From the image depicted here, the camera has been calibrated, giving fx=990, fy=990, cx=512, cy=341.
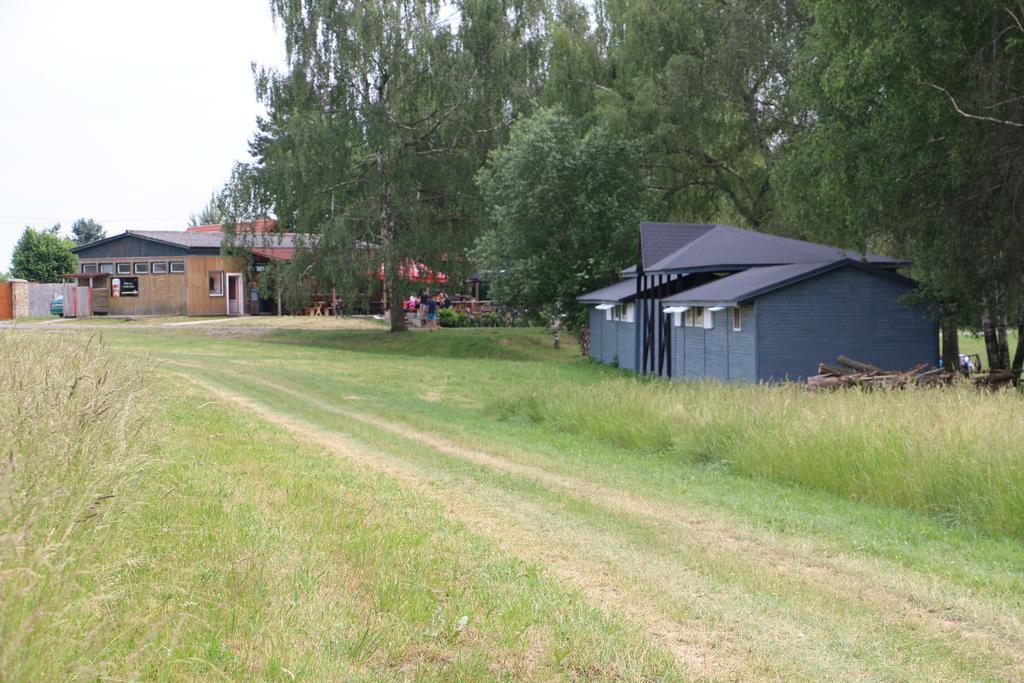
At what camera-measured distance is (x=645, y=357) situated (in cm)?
3312

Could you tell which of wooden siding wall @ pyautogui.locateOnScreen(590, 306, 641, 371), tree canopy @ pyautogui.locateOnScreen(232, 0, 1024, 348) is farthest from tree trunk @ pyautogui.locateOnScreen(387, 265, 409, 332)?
wooden siding wall @ pyautogui.locateOnScreen(590, 306, 641, 371)

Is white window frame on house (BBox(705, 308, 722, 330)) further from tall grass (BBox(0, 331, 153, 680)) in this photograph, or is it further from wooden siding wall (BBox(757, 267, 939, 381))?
tall grass (BBox(0, 331, 153, 680))

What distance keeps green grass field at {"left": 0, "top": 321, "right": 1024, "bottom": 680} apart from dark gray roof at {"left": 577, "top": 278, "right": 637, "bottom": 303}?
18.7 metres

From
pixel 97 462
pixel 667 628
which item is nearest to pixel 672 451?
pixel 667 628

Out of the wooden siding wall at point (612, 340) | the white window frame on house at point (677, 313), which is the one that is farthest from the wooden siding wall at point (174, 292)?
the white window frame on house at point (677, 313)

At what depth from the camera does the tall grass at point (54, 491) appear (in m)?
3.60

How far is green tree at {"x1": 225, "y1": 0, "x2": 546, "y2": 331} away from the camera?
130 feet

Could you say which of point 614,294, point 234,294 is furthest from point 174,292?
point 614,294

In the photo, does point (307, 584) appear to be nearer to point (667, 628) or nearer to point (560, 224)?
point (667, 628)

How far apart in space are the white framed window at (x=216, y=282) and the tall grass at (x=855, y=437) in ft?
143

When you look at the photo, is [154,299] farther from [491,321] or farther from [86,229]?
[86,229]

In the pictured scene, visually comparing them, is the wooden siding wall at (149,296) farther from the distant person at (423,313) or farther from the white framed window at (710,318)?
the white framed window at (710,318)

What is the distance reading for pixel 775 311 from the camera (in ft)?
77.8

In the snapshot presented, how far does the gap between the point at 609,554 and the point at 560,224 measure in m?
34.3
